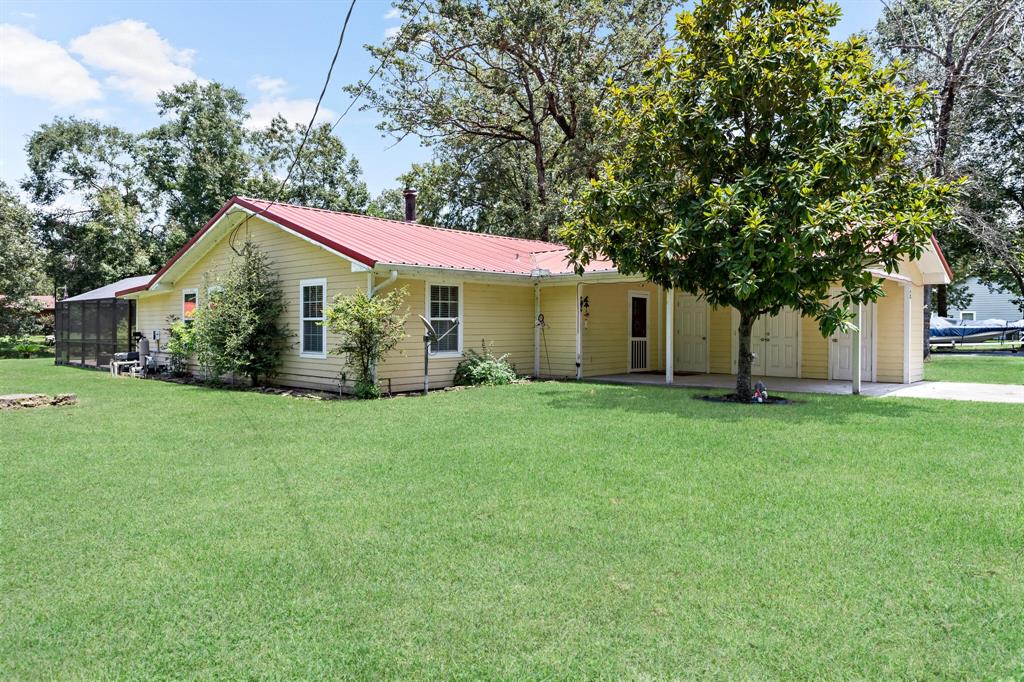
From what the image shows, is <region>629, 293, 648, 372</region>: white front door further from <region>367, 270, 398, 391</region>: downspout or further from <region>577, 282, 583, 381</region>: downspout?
<region>367, 270, 398, 391</region>: downspout

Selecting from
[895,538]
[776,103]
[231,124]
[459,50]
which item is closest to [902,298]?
[776,103]

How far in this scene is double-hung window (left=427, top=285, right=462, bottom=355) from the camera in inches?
492

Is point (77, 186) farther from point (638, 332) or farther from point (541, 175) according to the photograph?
point (638, 332)

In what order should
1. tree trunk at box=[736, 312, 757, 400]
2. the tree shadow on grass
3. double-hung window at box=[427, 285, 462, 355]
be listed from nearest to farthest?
the tree shadow on grass < tree trunk at box=[736, 312, 757, 400] < double-hung window at box=[427, 285, 462, 355]

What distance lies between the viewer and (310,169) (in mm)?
31297

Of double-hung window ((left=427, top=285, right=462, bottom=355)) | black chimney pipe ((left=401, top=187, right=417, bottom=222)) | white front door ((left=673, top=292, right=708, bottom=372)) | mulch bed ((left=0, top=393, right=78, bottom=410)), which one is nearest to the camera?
mulch bed ((left=0, top=393, right=78, bottom=410))

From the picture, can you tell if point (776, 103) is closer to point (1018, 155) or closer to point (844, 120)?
point (844, 120)

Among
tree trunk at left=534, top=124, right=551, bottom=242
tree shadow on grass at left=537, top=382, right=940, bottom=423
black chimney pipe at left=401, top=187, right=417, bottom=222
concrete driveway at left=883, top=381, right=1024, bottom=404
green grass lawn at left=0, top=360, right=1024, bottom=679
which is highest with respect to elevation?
tree trunk at left=534, top=124, right=551, bottom=242

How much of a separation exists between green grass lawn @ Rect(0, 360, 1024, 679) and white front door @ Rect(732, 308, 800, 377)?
706 cm

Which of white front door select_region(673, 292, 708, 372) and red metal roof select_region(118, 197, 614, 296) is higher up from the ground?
red metal roof select_region(118, 197, 614, 296)

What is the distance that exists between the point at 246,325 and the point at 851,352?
12.6 m

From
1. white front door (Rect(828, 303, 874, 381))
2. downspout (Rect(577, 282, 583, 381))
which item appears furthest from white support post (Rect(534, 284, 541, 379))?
white front door (Rect(828, 303, 874, 381))

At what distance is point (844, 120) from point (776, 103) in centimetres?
111

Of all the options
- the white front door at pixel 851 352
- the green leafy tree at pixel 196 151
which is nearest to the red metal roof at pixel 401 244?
the white front door at pixel 851 352
